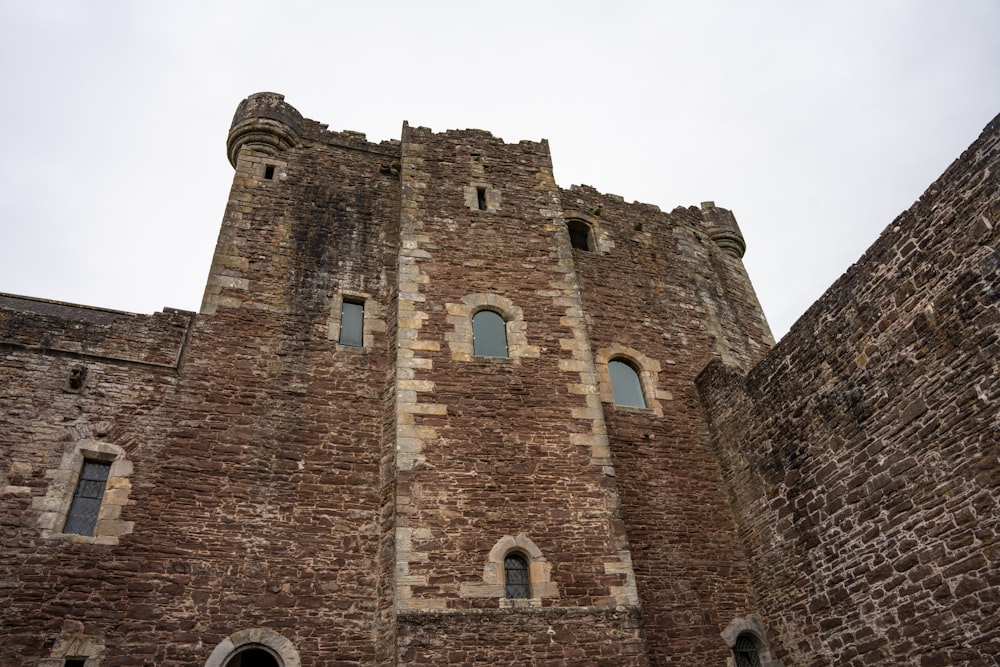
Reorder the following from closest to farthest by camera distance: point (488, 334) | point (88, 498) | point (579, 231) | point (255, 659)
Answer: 1. point (88, 498)
2. point (255, 659)
3. point (488, 334)
4. point (579, 231)

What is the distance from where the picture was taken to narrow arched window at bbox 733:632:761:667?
981cm

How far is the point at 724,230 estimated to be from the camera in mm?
16531

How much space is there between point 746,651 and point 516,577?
12.6 feet

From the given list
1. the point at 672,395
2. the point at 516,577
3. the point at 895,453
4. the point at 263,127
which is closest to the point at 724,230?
the point at 672,395

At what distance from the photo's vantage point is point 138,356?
966 cm

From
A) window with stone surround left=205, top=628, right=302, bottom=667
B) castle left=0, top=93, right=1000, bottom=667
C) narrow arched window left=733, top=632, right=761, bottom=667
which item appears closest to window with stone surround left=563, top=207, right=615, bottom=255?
castle left=0, top=93, right=1000, bottom=667

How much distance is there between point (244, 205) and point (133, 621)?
684cm

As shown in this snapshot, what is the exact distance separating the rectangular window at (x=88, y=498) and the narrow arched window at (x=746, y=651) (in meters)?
8.53

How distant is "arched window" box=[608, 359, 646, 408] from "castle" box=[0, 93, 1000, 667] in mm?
59

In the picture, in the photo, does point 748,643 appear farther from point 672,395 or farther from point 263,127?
point 263,127

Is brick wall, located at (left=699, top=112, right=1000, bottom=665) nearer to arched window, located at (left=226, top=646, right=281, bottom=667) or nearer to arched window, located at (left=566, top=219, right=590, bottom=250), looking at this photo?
arched window, located at (left=566, top=219, right=590, bottom=250)

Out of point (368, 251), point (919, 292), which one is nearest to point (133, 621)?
point (368, 251)

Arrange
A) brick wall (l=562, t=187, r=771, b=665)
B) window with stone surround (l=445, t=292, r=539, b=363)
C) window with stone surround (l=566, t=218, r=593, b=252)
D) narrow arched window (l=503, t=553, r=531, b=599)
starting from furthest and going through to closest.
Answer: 1. window with stone surround (l=566, t=218, r=593, b=252)
2. window with stone surround (l=445, t=292, r=539, b=363)
3. brick wall (l=562, t=187, r=771, b=665)
4. narrow arched window (l=503, t=553, r=531, b=599)

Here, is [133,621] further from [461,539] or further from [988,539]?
[988,539]
